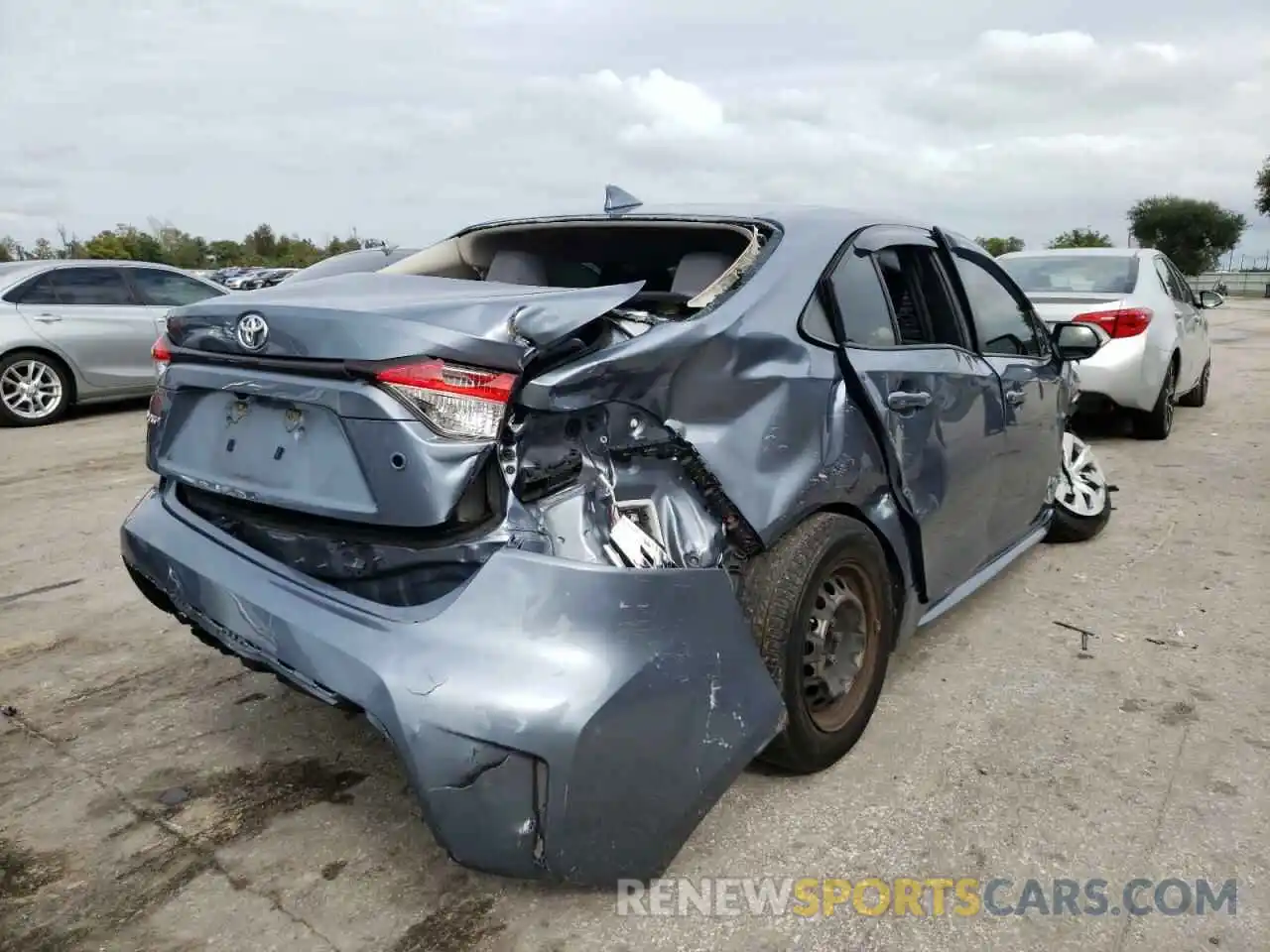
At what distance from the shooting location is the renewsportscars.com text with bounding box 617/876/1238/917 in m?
2.15

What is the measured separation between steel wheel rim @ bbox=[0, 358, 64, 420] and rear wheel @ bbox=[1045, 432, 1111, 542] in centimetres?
874

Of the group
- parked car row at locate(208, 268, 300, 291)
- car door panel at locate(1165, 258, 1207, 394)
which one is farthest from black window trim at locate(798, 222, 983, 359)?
parked car row at locate(208, 268, 300, 291)

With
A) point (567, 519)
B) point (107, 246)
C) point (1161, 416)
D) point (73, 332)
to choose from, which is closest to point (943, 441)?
point (567, 519)

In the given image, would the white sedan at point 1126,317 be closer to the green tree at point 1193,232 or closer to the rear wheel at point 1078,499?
the rear wheel at point 1078,499

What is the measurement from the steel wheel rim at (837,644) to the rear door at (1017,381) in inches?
43.9

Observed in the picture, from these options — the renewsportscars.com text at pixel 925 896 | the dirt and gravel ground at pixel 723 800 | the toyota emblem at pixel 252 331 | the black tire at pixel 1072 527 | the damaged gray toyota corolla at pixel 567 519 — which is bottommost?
the renewsportscars.com text at pixel 925 896

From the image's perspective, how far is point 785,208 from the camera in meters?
2.95

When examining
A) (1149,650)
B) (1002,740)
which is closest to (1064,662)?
(1149,650)

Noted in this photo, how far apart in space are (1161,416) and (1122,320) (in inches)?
41.5

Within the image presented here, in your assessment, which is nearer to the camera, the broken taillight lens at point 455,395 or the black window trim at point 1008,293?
the broken taillight lens at point 455,395

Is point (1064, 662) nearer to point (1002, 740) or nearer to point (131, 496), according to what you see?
point (1002, 740)

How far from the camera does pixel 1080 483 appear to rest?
4.89 meters

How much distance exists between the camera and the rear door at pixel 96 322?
350 inches

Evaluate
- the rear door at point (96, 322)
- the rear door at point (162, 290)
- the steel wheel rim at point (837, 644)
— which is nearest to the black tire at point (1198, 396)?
the steel wheel rim at point (837, 644)
